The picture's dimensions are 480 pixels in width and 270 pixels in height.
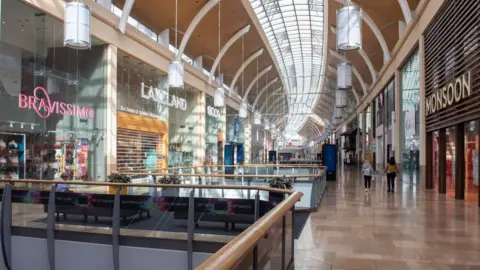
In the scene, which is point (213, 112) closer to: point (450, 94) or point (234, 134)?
point (234, 134)

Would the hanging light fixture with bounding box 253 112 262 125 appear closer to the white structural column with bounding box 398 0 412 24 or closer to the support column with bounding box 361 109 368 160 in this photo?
the support column with bounding box 361 109 368 160

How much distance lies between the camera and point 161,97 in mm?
22984

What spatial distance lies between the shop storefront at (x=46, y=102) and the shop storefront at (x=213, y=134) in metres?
15.2

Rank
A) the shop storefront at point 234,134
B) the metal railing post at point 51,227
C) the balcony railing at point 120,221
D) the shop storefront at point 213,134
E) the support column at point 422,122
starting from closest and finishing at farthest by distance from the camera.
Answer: the balcony railing at point 120,221, the metal railing post at point 51,227, the support column at point 422,122, the shop storefront at point 213,134, the shop storefront at point 234,134

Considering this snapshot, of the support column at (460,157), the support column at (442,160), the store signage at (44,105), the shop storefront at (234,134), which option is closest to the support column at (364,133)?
the shop storefront at (234,134)

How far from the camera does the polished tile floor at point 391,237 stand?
5.11 m

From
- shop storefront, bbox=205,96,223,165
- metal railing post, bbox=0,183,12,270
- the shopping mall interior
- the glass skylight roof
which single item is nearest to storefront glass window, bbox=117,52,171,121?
the shopping mall interior

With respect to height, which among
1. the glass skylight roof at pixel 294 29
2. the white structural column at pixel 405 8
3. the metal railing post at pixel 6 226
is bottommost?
the metal railing post at pixel 6 226

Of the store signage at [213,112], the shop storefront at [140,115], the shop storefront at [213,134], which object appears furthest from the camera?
the store signage at [213,112]

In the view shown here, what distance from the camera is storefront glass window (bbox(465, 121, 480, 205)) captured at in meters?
10.6

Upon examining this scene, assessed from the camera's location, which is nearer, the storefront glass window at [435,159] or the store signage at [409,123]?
the storefront glass window at [435,159]

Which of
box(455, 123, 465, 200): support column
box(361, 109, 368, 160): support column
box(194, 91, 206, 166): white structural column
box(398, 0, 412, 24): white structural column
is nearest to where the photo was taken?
box(455, 123, 465, 200): support column

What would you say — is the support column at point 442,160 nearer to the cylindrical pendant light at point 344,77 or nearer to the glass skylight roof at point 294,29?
the cylindrical pendant light at point 344,77

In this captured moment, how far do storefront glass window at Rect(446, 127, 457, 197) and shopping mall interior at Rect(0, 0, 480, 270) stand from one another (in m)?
0.07
